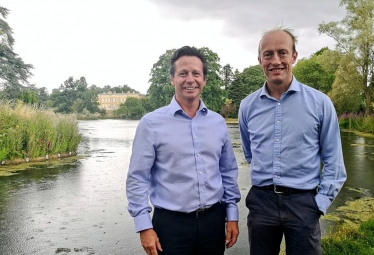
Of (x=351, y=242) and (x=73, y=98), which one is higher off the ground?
(x=73, y=98)

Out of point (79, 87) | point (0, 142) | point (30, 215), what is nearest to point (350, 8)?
point (0, 142)

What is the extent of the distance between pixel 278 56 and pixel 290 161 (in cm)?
62

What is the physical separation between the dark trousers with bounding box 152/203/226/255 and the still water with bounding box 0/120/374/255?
2.07m

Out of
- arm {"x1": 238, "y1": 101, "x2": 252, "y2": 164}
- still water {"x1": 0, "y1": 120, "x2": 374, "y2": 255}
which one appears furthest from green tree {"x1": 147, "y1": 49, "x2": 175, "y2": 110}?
arm {"x1": 238, "y1": 101, "x2": 252, "y2": 164}

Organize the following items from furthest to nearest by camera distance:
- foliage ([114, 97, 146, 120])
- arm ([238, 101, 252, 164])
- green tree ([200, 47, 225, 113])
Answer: foliage ([114, 97, 146, 120]) < green tree ([200, 47, 225, 113]) < arm ([238, 101, 252, 164])

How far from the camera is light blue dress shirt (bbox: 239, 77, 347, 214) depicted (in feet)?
6.98

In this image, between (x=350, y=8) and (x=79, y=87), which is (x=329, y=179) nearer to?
(x=350, y=8)

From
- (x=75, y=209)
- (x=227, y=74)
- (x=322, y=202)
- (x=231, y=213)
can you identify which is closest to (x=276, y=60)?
(x=322, y=202)

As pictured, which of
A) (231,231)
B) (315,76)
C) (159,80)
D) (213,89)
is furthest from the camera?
(159,80)

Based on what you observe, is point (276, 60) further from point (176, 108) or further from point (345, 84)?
point (345, 84)

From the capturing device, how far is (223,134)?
91.3 inches

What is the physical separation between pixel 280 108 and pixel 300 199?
0.54 meters

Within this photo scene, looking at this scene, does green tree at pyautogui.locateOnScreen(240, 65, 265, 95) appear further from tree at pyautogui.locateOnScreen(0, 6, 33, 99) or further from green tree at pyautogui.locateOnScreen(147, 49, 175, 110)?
tree at pyautogui.locateOnScreen(0, 6, 33, 99)

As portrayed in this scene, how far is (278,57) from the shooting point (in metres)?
2.17
